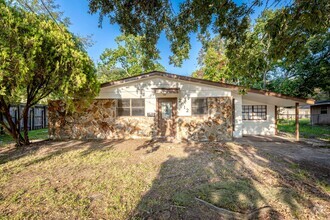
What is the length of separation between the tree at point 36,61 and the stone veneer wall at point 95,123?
154cm

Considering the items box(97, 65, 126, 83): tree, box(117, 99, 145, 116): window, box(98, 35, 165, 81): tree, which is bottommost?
box(117, 99, 145, 116): window

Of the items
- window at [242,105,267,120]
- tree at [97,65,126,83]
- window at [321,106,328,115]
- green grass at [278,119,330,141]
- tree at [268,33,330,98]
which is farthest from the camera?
tree at [97,65,126,83]

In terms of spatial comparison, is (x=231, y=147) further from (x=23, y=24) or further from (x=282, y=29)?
(x=23, y=24)

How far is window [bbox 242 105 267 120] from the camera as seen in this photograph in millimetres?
11016

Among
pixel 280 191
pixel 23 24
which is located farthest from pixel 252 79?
pixel 23 24

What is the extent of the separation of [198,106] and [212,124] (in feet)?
3.77

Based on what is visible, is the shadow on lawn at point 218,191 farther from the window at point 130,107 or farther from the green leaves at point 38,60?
the green leaves at point 38,60

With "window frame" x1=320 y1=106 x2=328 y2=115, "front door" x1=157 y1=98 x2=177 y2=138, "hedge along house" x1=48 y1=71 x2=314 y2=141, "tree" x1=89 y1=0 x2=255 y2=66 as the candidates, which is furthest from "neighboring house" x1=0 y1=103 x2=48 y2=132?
"window frame" x1=320 y1=106 x2=328 y2=115

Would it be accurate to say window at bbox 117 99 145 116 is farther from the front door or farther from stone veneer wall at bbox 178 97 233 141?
stone veneer wall at bbox 178 97 233 141

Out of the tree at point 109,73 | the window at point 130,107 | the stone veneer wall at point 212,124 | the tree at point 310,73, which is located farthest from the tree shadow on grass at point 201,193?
the tree at point 109,73

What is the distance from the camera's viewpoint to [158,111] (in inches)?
347

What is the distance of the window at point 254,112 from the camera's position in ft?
36.1

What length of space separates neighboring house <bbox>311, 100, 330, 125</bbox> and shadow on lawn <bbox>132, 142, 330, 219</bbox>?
64.6 ft

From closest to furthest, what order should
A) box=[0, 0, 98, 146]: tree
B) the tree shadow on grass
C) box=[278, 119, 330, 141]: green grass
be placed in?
1. the tree shadow on grass
2. box=[0, 0, 98, 146]: tree
3. box=[278, 119, 330, 141]: green grass
